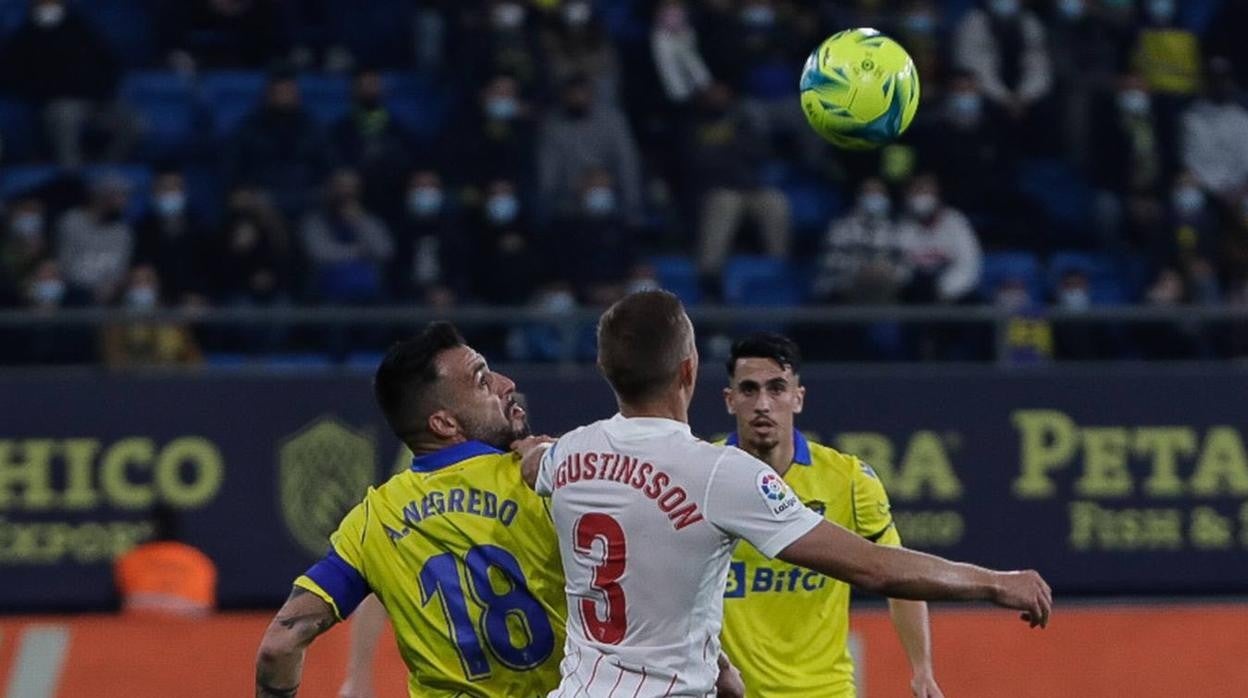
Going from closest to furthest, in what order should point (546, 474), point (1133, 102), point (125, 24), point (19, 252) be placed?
point (546, 474)
point (19, 252)
point (1133, 102)
point (125, 24)

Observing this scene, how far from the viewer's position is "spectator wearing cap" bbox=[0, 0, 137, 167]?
14.6 m

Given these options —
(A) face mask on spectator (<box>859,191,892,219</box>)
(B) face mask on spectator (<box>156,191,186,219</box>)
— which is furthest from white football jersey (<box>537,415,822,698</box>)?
(A) face mask on spectator (<box>859,191,892,219</box>)

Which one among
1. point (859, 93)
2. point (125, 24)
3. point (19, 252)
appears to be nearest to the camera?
point (859, 93)

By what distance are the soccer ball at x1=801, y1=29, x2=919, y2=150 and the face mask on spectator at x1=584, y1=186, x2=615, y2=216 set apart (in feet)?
22.0

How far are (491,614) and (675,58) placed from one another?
10.4 metres

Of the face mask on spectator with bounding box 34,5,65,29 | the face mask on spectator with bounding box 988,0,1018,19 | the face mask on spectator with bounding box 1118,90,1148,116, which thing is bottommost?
the face mask on spectator with bounding box 1118,90,1148,116

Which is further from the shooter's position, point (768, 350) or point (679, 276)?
point (679, 276)

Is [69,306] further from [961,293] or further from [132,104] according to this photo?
[961,293]

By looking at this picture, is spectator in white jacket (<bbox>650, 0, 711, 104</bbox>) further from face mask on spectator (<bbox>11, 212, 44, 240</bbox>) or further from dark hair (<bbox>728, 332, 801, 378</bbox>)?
dark hair (<bbox>728, 332, 801, 378</bbox>)

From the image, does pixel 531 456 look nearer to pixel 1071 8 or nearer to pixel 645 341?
pixel 645 341

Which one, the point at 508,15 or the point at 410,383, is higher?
the point at 508,15

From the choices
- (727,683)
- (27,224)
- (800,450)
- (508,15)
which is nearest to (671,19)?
(508,15)

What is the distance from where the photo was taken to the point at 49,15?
14.8 meters

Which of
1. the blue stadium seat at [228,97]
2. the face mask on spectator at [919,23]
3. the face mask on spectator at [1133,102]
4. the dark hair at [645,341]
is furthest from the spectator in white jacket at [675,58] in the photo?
the dark hair at [645,341]
